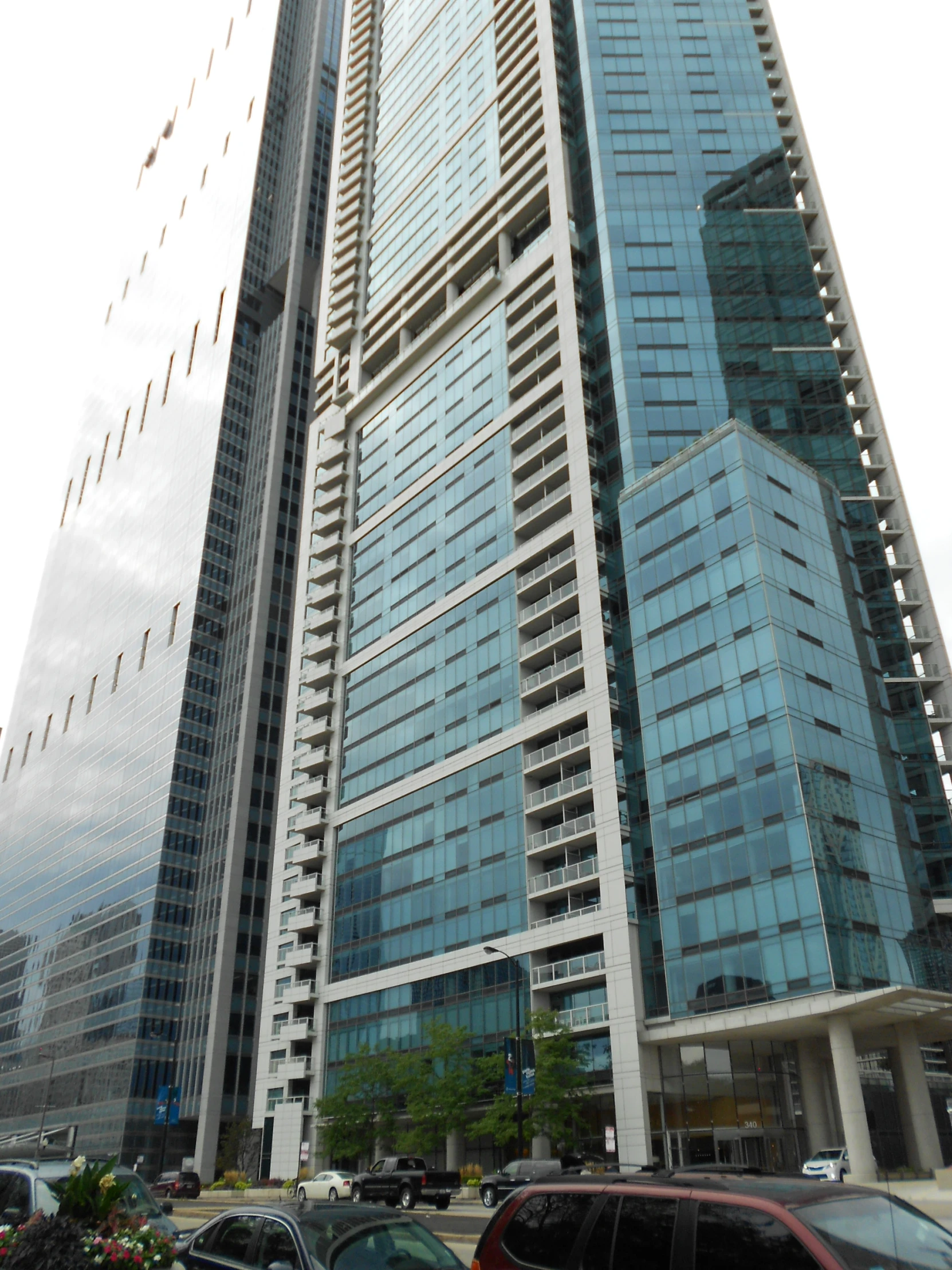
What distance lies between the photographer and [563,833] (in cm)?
5856

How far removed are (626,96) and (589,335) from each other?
81.5ft

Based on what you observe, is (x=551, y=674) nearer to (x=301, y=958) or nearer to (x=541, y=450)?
(x=541, y=450)

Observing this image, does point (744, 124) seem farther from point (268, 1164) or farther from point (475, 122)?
point (268, 1164)

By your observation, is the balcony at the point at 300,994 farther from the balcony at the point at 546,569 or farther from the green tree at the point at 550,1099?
the balcony at the point at 546,569

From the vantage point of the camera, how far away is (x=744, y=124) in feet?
274

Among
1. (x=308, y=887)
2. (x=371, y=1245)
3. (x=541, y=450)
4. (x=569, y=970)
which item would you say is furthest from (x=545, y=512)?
(x=371, y=1245)

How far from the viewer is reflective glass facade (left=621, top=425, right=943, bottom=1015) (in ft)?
153

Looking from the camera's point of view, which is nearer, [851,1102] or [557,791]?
[851,1102]

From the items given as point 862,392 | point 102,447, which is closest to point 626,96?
point 862,392

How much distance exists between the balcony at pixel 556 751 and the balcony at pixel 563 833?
12.0 ft

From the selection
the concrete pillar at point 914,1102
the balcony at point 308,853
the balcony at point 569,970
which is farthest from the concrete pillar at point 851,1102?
the balcony at point 308,853

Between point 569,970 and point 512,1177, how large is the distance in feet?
63.2

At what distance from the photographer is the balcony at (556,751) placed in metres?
59.5

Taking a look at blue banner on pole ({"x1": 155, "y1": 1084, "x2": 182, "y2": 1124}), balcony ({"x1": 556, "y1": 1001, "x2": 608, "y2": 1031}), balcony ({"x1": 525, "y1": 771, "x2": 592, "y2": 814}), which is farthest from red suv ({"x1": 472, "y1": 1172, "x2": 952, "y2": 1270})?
blue banner on pole ({"x1": 155, "y1": 1084, "x2": 182, "y2": 1124})
